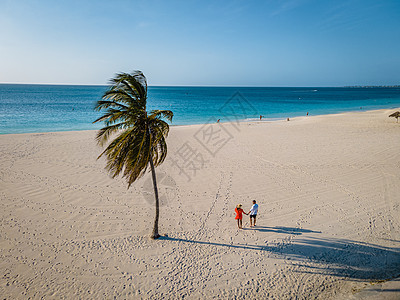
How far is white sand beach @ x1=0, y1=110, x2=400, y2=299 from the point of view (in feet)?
20.9

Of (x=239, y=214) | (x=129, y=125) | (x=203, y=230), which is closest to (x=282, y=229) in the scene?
(x=239, y=214)

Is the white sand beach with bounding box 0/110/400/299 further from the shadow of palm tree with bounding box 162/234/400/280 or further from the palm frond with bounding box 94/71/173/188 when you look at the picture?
the palm frond with bounding box 94/71/173/188

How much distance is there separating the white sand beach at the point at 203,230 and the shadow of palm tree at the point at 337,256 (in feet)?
0.12

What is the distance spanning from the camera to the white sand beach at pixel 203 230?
20.9 ft

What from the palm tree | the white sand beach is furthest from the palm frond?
the white sand beach

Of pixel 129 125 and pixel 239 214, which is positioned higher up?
pixel 129 125

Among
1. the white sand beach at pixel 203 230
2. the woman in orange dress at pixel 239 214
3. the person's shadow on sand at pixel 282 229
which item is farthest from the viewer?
the person's shadow on sand at pixel 282 229

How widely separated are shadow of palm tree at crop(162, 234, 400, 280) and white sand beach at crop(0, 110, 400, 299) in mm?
37

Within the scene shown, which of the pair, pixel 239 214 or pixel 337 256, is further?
pixel 239 214

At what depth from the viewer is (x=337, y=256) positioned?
7.33 m

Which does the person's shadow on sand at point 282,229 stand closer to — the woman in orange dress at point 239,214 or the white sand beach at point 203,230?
the white sand beach at point 203,230

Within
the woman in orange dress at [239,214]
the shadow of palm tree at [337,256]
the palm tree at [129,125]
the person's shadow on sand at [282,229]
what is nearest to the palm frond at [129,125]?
the palm tree at [129,125]

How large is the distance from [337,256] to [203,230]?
4805 millimetres

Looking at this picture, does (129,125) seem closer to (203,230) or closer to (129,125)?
(129,125)
